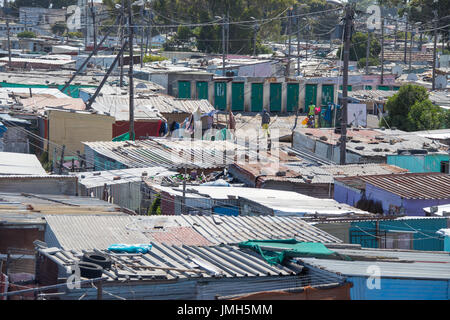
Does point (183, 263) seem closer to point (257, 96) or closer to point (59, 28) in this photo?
point (257, 96)

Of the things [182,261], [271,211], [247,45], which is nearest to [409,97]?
[271,211]

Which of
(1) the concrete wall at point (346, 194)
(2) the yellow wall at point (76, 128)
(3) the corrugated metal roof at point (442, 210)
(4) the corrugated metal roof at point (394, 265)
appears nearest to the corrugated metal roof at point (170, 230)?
(4) the corrugated metal roof at point (394, 265)

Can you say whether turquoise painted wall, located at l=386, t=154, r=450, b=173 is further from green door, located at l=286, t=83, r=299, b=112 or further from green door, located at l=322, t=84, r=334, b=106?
green door, located at l=322, t=84, r=334, b=106

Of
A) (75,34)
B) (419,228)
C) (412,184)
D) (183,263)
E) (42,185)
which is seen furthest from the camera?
(75,34)

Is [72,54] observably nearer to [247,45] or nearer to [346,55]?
[247,45]

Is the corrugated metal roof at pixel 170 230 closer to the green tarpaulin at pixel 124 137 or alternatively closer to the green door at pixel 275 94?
the green tarpaulin at pixel 124 137

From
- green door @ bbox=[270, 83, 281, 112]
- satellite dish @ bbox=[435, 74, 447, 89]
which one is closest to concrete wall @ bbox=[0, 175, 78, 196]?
green door @ bbox=[270, 83, 281, 112]

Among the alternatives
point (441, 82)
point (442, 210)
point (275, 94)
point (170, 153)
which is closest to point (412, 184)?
point (442, 210)
